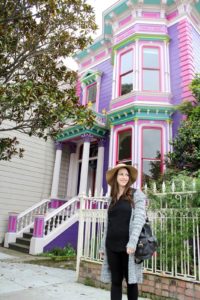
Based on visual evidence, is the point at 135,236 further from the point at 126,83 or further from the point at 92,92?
the point at 92,92

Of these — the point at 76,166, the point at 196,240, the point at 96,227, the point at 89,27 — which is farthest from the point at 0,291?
the point at 76,166

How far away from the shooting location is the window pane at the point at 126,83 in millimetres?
11087

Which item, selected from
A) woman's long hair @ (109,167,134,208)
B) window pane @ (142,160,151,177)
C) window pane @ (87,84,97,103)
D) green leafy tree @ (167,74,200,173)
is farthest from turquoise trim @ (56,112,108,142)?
woman's long hair @ (109,167,134,208)

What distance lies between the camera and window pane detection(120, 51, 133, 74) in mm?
11320

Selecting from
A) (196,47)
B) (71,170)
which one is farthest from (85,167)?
(196,47)

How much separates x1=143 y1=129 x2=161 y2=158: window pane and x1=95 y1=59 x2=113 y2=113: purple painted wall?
10.5 feet

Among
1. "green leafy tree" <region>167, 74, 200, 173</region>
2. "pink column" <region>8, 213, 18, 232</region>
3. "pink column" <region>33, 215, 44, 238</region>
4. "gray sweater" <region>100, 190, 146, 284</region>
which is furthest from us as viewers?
"pink column" <region>8, 213, 18, 232</region>

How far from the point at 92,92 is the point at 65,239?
7407mm

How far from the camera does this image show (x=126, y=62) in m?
11.5

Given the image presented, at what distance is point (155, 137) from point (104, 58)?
18.7 ft

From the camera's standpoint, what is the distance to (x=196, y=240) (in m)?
4.18

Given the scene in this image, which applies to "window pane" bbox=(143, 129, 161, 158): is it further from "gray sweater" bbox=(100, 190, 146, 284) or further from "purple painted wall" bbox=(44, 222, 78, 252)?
"gray sweater" bbox=(100, 190, 146, 284)

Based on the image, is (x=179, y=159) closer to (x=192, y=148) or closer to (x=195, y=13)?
(x=192, y=148)

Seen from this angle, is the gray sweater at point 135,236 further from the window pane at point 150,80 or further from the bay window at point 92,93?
the bay window at point 92,93
